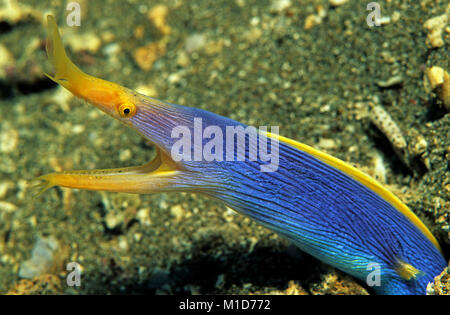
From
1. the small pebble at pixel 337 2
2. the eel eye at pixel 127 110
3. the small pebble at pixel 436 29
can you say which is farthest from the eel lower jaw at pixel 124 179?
the small pebble at pixel 337 2

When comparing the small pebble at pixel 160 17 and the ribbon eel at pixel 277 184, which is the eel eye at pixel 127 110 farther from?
the small pebble at pixel 160 17

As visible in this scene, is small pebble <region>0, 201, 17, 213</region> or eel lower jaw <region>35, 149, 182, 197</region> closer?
eel lower jaw <region>35, 149, 182, 197</region>

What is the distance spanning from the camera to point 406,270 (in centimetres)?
173

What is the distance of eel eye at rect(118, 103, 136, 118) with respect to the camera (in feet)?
4.85

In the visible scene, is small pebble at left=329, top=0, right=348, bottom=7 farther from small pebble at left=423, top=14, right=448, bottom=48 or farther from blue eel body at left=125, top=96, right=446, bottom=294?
blue eel body at left=125, top=96, right=446, bottom=294

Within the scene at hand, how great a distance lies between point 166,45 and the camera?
3.46 m

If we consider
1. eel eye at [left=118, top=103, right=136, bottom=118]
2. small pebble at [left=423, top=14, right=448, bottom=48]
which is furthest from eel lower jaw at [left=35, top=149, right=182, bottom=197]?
small pebble at [left=423, top=14, right=448, bottom=48]

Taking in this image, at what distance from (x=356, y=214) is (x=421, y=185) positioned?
65 centimetres

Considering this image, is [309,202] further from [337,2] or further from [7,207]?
[7,207]

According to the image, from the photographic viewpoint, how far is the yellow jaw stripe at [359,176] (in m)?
1.65

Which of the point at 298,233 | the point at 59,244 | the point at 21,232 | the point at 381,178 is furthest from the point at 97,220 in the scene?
the point at 381,178

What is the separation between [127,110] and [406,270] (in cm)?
160

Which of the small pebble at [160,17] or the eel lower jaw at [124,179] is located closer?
the eel lower jaw at [124,179]

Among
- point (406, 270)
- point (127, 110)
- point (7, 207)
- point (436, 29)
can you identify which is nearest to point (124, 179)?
point (127, 110)
